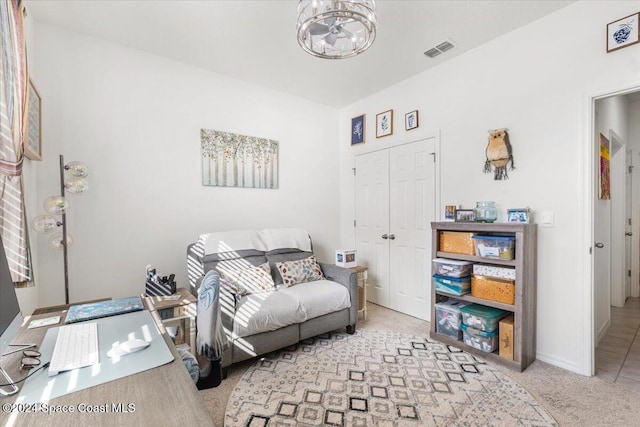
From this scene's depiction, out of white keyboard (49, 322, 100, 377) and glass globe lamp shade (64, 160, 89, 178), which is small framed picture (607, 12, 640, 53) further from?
glass globe lamp shade (64, 160, 89, 178)

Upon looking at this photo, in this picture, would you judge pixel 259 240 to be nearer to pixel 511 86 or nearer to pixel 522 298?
pixel 522 298

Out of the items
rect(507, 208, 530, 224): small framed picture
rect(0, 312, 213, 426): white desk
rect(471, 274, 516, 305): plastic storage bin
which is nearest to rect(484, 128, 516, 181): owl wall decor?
rect(507, 208, 530, 224): small framed picture

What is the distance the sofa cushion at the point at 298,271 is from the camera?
2957mm

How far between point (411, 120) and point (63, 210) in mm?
3373

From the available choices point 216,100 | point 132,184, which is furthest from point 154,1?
point 132,184

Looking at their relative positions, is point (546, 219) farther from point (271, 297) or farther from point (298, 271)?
point (271, 297)

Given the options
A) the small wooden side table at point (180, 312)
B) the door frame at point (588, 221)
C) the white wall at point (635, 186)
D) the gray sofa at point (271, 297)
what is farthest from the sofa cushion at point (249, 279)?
the white wall at point (635, 186)

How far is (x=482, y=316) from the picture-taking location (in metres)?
2.48

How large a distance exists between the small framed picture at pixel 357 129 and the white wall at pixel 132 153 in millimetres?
1119

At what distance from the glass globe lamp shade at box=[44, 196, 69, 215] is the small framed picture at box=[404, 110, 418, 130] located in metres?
3.33

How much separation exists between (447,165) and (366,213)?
1.26 meters

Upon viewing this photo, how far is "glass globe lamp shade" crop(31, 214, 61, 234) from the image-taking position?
211 cm

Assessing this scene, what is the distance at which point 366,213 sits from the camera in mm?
4031

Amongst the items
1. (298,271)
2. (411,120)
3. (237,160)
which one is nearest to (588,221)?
(411,120)
